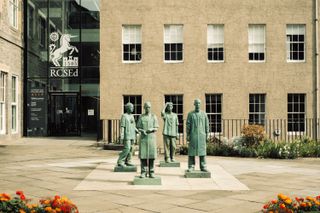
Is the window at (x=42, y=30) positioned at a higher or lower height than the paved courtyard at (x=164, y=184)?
higher

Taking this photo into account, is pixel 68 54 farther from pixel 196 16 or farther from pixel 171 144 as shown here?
pixel 171 144

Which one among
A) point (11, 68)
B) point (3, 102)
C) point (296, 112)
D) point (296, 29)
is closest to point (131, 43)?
point (11, 68)

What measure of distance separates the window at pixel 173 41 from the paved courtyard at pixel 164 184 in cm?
796

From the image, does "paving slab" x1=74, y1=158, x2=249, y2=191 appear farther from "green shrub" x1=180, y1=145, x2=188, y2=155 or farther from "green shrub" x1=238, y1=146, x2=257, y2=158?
"green shrub" x1=180, y1=145, x2=188, y2=155

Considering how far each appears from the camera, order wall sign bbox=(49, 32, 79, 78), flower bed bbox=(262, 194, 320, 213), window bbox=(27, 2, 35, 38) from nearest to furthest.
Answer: flower bed bbox=(262, 194, 320, 213) < wall sign bbox=(49, 32, 79, 78) < window bbox=(27, 2, 35, 38)

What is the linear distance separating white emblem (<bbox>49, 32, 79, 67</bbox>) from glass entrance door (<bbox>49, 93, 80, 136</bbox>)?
2.02 m

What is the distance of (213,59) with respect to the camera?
23.6 meters

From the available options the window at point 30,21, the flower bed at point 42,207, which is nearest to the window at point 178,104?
the window at point 30,21

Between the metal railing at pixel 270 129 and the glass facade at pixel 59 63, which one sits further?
the glass facade at pixel 59 63

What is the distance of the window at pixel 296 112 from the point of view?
23297 mm

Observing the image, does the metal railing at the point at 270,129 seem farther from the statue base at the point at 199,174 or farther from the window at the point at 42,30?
the statue base at the point at 199,174

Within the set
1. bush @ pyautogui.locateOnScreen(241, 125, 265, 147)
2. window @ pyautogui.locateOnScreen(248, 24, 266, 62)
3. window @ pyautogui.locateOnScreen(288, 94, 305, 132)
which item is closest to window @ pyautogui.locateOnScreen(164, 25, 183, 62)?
window @ pyautogui.locateOnScreen(248, 24, 266, 62)

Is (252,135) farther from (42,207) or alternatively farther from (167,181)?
(42,207)

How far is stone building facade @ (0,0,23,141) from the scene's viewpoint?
952 inches
